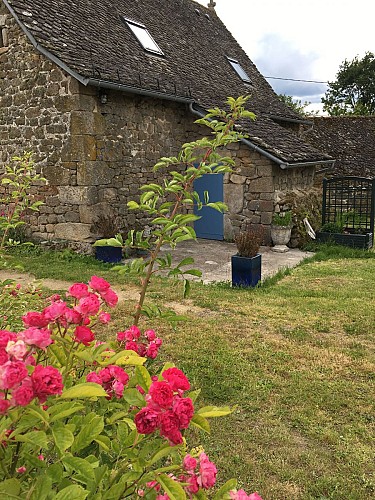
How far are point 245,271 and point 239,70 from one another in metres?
11.2

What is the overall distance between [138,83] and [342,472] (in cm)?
829

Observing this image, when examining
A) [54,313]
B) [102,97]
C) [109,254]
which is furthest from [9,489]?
[102,97]

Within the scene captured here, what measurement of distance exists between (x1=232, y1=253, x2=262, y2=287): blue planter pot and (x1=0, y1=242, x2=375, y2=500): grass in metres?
0.24

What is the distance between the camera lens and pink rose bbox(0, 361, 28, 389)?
0.99m

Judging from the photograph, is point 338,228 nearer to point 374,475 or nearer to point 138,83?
point 138,83

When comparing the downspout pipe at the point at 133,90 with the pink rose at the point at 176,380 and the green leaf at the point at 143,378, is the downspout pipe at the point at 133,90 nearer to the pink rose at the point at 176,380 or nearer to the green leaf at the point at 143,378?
the green leaf at the point at 143,378

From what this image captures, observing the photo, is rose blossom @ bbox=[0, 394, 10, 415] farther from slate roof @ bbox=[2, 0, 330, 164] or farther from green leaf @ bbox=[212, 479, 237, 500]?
slate roof @ bbox=[2, 0, 330, 164]

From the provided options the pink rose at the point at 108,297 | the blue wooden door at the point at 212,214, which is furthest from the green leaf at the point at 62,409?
the blue wooden door at the point at 212,214

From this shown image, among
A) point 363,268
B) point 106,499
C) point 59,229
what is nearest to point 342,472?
point 106,499

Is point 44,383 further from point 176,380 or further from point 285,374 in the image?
point 285,374

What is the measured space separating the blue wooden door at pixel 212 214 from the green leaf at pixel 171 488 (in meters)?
10.3

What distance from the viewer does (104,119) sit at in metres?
9.13

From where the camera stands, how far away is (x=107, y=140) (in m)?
9.24

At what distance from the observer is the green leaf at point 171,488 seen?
1123 millimetres
